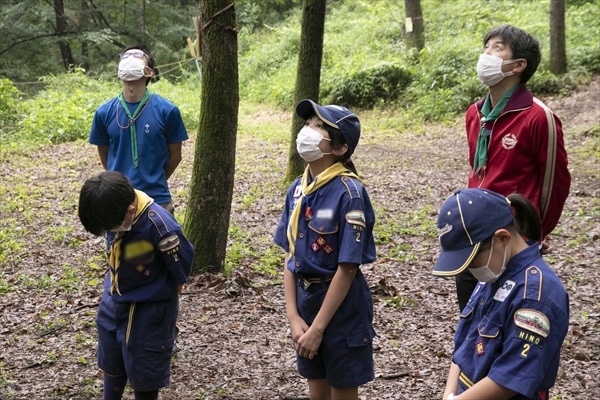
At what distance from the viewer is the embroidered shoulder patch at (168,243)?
3219 mm

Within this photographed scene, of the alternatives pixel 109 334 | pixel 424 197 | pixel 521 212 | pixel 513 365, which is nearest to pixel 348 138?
pixel 521 212

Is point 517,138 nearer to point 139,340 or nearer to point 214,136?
point 139,340

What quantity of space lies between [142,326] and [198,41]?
3524mm

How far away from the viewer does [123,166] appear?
4621 mm

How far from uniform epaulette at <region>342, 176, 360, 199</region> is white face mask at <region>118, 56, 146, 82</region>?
2.22 m

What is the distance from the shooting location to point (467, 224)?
2.23 metres

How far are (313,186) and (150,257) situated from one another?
3.17 feet

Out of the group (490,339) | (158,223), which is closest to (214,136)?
(158,223)

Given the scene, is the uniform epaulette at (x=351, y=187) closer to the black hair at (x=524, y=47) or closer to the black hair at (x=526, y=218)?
the black hair at (x=526, y=218)

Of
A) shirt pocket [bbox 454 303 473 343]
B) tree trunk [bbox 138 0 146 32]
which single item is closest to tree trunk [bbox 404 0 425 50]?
tree trunk [bbox 138 0 146 32]

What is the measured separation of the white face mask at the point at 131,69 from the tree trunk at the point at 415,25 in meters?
15.0

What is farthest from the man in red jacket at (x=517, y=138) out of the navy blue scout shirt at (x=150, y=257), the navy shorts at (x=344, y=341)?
the navy blue scout shirt at (x=150, y=257)

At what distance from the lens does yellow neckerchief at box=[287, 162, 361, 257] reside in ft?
10.1

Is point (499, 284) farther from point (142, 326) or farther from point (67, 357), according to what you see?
point (67, 357)
